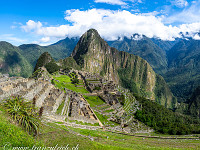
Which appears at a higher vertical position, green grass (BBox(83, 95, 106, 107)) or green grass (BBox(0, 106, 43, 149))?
green grass (BBox(0, 106, 43, 149))

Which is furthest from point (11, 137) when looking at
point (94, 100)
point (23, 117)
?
A: point (94, 100)

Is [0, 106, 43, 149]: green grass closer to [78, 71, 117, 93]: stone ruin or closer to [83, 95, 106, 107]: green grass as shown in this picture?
[83, 95, 106, 107]: green grass

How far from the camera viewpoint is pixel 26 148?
11.6 metres

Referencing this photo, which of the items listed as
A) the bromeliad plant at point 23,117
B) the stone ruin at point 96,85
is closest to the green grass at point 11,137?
the bromeliad plant at point 23,117

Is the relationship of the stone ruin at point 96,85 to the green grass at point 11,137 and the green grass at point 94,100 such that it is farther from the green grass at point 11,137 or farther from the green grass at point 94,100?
the green grass at point 11,137

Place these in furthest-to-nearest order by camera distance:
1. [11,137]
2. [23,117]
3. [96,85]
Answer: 1. [96,85]
2. [23,117]
3. [11,137]

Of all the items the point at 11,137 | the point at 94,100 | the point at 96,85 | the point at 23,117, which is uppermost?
the point at 96,85

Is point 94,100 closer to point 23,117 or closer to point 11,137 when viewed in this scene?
point 23,117

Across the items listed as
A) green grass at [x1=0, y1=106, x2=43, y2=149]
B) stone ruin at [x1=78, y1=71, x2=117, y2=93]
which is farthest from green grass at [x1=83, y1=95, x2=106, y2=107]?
green grass at [x1=0, y1=106, x2=43, y2=149]

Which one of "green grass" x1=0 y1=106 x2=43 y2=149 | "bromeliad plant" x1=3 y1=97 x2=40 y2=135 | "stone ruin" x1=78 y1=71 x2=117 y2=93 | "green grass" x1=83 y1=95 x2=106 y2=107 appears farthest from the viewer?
"stone ruin" x1=78 y1=71 x2=117 y2=93

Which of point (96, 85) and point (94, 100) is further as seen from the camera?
point (96, 85)

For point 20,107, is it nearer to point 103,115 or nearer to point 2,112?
point 2,112

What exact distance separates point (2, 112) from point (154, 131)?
5182cm

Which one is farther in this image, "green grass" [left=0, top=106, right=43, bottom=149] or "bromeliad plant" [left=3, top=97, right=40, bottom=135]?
"bromeliad plant" [left=3, top=97, right=40, bottom=135]
